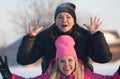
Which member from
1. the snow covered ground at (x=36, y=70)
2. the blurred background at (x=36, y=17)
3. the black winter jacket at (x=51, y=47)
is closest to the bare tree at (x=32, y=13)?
the blurred background at (x=36, y=17)

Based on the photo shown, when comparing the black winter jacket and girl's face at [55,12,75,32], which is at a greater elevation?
girl's face at [55,12,75,32]

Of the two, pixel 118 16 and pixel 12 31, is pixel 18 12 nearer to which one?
pixel 12 31

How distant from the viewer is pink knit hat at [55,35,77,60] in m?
1.64

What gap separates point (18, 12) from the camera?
1795 mm

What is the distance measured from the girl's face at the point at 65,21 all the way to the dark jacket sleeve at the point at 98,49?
13 cm

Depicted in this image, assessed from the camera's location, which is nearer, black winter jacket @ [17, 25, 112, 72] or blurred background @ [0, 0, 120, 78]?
black winter jacket @ [17, 25, 112, 72]

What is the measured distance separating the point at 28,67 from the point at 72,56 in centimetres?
29

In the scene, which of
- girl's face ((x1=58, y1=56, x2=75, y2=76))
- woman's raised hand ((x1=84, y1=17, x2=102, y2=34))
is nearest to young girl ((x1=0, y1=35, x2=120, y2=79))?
girl's face ((x1=58, y1=56, x2=75, y2=76))

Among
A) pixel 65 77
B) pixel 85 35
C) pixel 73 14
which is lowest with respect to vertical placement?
pixel 65 77

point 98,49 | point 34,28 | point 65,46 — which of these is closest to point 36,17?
point 34,28

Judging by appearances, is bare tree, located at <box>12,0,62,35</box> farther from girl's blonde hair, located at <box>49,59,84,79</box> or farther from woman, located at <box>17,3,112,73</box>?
girl's blonde hair, located at <box>49,59,84,79</box>

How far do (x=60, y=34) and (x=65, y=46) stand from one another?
0.08 meters

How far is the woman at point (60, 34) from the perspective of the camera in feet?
5.40

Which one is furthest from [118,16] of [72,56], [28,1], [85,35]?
[28,1]
